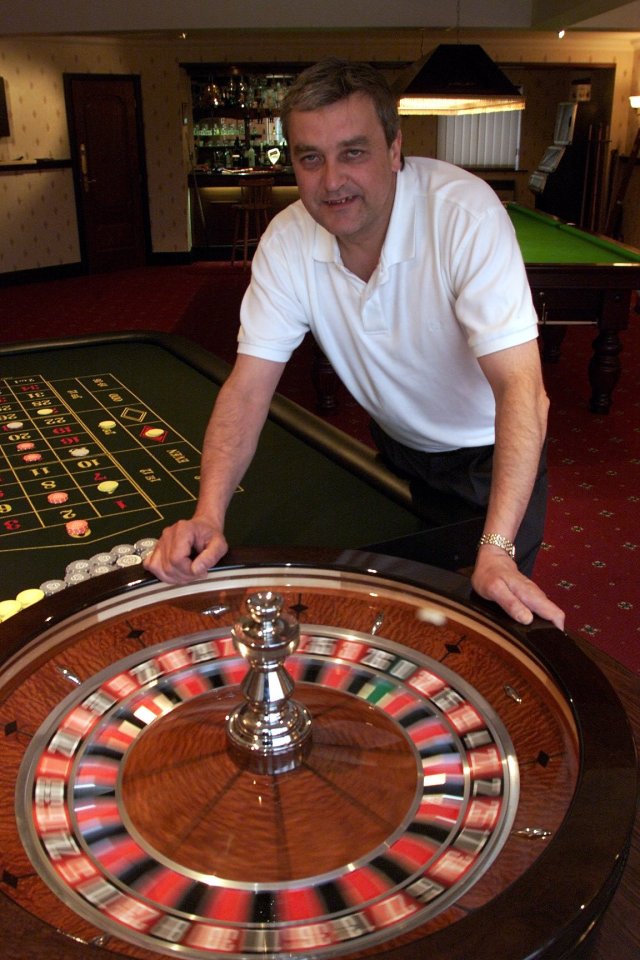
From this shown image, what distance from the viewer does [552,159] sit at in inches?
381

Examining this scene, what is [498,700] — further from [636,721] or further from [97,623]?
[97,623]

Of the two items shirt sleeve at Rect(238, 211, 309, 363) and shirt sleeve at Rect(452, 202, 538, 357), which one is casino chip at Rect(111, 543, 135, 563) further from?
shirt sleeve at Rect(452, 202, 538, 357)

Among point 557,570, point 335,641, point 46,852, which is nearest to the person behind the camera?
point 46,852

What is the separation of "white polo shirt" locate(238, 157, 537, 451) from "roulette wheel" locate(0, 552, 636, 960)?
0.64 m

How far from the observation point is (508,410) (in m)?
1.33

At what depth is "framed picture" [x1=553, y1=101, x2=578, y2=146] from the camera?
9.84 metres

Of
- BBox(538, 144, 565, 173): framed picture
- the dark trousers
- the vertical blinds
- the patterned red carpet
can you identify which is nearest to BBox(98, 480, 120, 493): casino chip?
the dark trousers

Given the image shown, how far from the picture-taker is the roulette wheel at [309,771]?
23.2 inches

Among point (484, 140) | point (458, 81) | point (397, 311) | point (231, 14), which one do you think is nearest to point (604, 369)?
point (458, 81)

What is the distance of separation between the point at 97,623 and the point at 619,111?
10.6m

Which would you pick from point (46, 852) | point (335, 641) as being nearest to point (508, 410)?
point (335, 641)

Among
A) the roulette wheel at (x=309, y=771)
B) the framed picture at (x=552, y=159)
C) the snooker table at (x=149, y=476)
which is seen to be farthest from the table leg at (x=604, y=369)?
the framed picture at (x=552, y=159)

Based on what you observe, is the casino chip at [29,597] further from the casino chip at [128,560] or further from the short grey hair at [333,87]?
the short grey hair at [333,87]

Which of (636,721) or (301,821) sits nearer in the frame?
(301,821)
